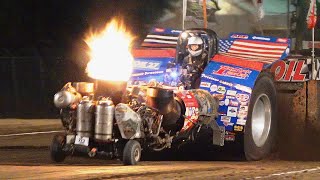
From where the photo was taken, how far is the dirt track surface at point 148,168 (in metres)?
7.89

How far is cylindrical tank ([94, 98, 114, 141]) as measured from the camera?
8.78 m

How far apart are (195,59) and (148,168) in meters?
2.39

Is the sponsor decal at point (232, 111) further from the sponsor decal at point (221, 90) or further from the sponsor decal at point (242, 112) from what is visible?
the sponsor decal at point (221, 90)

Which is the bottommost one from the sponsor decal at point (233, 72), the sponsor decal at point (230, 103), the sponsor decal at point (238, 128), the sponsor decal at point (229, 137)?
the sponsor decal at point (229, 137)

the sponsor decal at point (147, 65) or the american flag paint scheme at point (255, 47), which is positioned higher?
the american flag paint scheme at point (255, 47)

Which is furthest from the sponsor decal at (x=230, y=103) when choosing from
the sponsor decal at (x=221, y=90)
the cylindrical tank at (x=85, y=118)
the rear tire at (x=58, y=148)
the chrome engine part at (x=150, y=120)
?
the rear tire at (x=58, y=148)

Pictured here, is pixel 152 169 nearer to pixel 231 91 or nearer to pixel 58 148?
pixel 58 148

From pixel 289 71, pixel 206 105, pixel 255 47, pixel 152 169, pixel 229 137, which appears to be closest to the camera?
pixel 152 169

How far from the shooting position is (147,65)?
10656 mm

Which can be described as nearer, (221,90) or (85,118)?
(85,118)

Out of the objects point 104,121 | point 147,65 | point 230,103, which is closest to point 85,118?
point 104,121

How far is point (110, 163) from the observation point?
9.70 meters

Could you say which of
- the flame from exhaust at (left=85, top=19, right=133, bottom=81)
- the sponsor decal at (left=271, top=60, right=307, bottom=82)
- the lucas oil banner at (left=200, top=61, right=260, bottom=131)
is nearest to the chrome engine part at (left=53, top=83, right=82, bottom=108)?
the flame from exhaust at (left=85, top=19, right=133, bottom=81)

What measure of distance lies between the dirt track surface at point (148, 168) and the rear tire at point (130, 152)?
A: 112 mm
